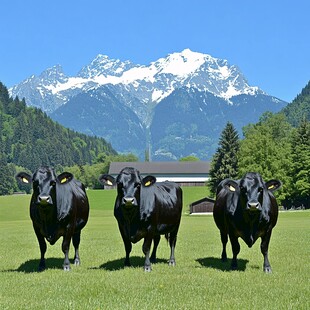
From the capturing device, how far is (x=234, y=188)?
1353cm

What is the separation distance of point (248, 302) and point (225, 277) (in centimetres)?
288

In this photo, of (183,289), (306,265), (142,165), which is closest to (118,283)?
(183,289)

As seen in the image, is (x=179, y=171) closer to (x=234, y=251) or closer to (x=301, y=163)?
(x=301, y=163)

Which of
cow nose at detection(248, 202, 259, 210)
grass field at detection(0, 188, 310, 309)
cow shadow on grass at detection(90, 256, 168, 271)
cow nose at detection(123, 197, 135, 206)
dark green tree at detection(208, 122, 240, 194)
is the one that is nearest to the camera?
grass field at detection(0, 188, 310, 309)

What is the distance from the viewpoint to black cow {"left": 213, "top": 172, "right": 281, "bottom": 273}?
12.8m

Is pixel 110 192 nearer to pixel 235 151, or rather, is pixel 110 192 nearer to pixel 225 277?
pixel 235 151

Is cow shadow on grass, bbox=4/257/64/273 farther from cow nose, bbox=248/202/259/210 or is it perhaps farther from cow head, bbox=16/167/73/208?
cow nose, bbox=248/202/259/210

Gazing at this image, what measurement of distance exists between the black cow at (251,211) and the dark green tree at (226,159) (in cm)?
7497

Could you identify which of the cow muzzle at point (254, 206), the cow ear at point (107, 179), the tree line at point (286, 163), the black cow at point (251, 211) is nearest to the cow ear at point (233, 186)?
the black cow at point (251, 211)

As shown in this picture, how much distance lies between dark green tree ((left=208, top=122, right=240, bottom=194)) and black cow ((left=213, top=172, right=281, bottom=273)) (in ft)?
246

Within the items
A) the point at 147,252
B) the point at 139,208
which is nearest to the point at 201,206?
the point at 147,252

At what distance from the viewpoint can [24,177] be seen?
13.4 m

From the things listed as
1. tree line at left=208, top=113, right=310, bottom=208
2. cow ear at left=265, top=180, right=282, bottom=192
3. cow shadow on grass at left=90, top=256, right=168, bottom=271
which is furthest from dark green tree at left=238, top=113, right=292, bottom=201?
cow ear at left=265, top=180, right=282, bottom=192

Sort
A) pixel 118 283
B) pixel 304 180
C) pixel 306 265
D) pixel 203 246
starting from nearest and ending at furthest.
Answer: pixel 118 283
pixel 306 265
pixel 203 246
pixel 304 180
